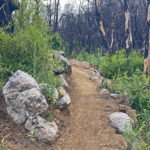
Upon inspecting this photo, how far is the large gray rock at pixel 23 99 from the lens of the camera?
4457mm

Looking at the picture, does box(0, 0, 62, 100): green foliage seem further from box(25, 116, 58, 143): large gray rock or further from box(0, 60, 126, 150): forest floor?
box(25, 116, 58, 143): large gray rock

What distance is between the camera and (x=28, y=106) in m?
4.46

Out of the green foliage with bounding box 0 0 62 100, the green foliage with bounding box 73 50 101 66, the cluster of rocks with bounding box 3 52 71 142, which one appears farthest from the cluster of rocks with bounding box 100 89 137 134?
the green foliage with bounding box 73 50 101 66

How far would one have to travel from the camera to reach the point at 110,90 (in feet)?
25.2

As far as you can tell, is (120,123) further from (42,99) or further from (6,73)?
(6,73)

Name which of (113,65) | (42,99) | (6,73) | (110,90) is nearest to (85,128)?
(42,99)

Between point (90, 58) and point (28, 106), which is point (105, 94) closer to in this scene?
point (28, 106)

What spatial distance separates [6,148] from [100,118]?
2.69 metres

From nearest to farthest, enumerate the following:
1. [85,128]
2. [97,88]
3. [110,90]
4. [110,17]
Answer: [85,128] → [110,90] → [97,88] → [110,17]

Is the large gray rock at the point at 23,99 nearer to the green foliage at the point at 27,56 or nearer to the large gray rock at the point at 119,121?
the green foliage at the point at 27,56

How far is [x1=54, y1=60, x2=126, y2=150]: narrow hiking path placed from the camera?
4445 millimetres

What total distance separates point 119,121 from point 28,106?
2.25 metres

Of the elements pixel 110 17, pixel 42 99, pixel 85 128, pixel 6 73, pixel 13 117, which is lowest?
pixel 85 128

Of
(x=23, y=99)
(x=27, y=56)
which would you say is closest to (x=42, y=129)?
(x=23, y=99)
